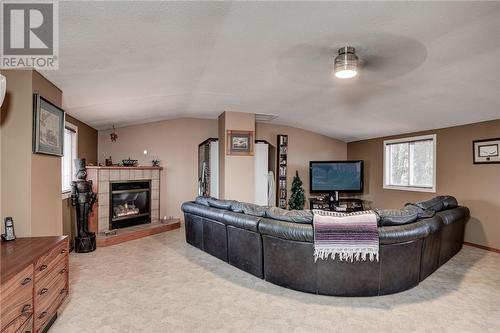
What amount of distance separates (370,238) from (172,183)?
16.3 ft

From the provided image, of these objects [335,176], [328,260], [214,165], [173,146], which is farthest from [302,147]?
[328,260]

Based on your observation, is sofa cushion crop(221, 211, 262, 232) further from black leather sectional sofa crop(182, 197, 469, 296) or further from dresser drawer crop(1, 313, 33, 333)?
dresser drawer crop(1, 313, 33, 333)

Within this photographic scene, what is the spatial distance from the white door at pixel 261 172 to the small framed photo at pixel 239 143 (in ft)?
1.67

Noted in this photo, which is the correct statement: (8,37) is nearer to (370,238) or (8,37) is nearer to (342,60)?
(342,60)

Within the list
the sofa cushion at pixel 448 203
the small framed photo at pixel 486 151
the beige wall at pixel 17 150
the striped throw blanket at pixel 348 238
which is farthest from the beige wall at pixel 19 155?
the small framed photo at pixel 486 151

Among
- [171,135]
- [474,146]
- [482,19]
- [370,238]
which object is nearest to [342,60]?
[482,19]

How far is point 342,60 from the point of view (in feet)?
8.93

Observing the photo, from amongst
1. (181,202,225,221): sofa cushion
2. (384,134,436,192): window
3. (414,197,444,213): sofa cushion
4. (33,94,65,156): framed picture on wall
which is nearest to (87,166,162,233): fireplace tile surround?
(181,202,225,221): sofa cushion

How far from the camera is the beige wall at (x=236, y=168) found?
224 inches

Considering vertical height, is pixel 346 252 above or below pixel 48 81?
A: below

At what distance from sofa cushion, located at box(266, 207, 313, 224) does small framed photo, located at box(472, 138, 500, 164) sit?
3.58 metres

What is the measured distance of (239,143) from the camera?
5.77 metres

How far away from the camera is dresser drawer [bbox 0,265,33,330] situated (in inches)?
64.6

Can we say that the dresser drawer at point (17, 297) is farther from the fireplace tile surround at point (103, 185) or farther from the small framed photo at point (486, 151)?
the small framed photo at point (486, 151)
